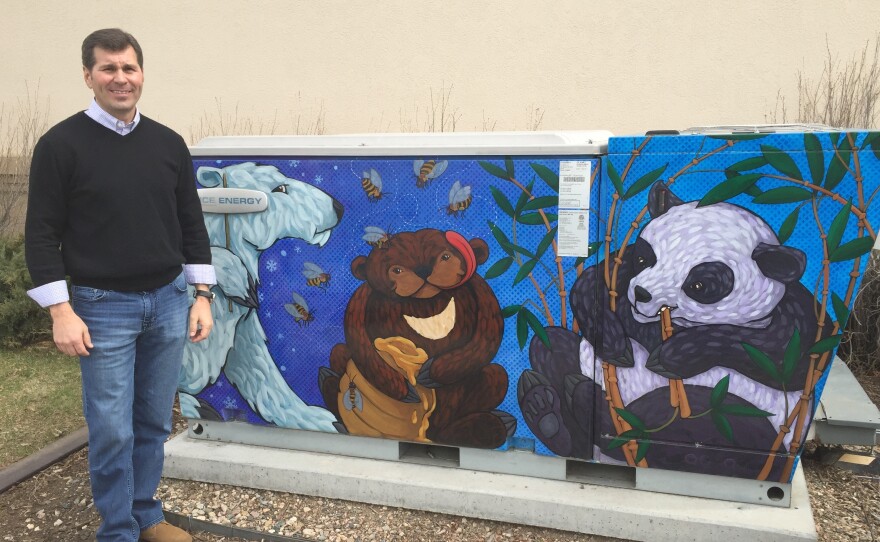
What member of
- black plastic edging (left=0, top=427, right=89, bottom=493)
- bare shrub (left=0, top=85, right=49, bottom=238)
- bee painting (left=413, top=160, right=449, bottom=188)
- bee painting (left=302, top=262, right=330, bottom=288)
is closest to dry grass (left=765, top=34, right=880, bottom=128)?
bee painting (left=413, top=160, right=449, bottom=188)

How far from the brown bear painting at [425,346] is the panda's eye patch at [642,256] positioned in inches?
24.4

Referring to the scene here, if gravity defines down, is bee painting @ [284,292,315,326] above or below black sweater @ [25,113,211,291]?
below

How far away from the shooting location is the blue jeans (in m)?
2.51

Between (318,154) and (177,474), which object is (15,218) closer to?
(177,474)

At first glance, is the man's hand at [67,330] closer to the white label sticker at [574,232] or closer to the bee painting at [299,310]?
the bee painting at [299,310]

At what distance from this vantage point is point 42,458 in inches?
149

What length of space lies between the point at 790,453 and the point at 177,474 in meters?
2.89

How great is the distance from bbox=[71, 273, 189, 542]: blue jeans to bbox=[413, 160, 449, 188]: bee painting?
1079 mm

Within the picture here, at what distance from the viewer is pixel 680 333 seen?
2734 millimetres

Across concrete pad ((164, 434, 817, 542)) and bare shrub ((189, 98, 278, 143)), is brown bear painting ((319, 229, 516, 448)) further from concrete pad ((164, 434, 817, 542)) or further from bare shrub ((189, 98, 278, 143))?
bare shrub ((189, 98, 278, 143))

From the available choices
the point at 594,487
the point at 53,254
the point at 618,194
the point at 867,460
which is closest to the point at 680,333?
the point at 618,194

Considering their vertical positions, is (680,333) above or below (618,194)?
below

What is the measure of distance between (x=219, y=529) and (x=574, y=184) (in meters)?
2.20

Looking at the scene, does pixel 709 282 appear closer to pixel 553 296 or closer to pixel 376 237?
pixel 553 296
